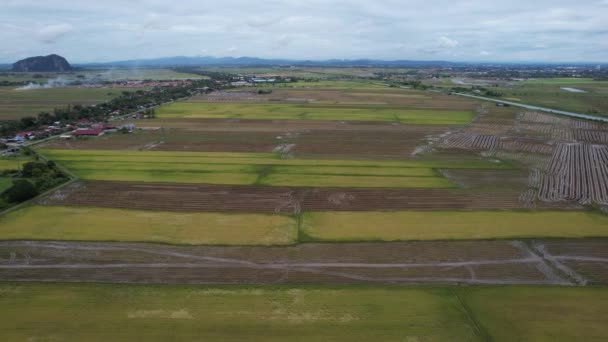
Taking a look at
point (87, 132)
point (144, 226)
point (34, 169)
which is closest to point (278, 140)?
point (87, 132)

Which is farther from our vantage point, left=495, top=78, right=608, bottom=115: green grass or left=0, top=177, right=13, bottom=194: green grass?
left=495, top=78, right=608, bottom=115: green grass

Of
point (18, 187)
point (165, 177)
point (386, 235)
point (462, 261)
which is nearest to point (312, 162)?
point (165, 177)

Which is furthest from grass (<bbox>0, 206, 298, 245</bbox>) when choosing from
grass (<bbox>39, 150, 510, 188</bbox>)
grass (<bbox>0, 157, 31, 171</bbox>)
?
grass (<bbox>0, 157, 31, 171</bbox>)

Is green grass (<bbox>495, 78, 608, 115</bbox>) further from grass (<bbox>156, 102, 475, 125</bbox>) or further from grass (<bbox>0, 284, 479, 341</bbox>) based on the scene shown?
grass (<bbox>0, 284, 479, 341</bbox>)

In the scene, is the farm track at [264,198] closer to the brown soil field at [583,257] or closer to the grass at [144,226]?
the grass at [144,226]

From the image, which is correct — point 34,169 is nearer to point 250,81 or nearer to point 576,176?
point 576,176
